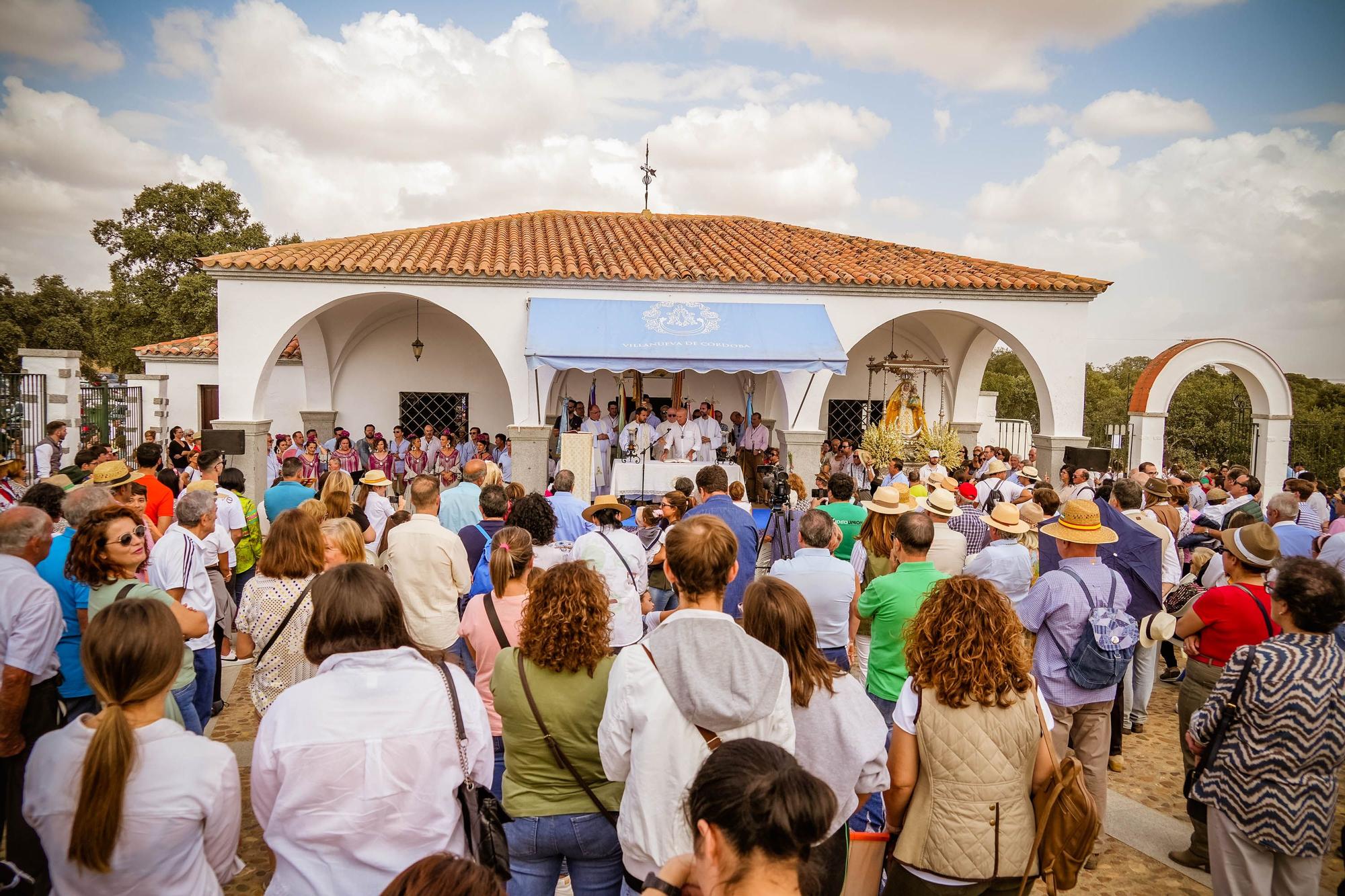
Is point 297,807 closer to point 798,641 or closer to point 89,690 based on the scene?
point 798,641

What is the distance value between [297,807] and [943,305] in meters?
12.1

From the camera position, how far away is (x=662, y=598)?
18.7 feet

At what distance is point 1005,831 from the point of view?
237cm

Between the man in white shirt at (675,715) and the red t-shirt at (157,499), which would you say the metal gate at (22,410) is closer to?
the red t-shirt at (157,499)

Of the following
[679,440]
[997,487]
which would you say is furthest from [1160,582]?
[679,440]

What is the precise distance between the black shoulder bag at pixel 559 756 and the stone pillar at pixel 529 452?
9.36m

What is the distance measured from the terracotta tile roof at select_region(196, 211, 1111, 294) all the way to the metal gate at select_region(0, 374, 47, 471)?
268cm

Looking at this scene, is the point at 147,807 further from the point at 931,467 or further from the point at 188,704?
the point at 931,467

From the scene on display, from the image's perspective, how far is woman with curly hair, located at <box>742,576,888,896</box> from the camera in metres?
2.33

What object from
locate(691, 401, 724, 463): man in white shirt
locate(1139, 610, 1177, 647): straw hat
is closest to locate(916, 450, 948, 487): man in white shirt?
locate(691, 401, 724, 463): man in white shirt

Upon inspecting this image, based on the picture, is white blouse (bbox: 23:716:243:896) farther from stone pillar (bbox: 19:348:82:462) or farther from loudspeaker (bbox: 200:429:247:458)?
stone pillar (bbox: 19:348:82:462)

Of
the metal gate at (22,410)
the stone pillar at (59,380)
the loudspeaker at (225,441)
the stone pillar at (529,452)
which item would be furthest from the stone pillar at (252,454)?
the stone pillar at (529,452)

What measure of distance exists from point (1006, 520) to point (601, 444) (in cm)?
921

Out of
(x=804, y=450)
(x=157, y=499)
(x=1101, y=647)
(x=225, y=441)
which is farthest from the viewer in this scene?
(x=804, y=450)
